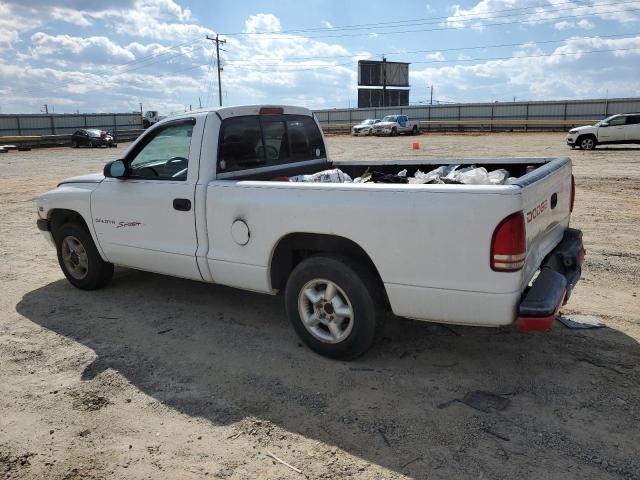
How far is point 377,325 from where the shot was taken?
3.78 metres

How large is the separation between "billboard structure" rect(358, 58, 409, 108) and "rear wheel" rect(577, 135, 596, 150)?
5277 cm

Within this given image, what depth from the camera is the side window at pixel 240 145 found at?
15.0 ft

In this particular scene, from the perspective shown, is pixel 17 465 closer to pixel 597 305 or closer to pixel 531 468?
pixel 531 468

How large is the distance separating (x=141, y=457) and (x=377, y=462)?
4.39ft

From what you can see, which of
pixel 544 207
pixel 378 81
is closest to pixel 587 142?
pixel 544 207

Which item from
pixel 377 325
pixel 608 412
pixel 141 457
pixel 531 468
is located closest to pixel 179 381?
pixel 141 457

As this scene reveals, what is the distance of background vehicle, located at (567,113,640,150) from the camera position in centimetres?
2253

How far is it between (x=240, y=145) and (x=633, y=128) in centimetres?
2296

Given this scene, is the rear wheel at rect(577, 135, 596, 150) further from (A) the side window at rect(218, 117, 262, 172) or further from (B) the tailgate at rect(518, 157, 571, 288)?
(A) the side window at rect(218, 117, 262, 172)

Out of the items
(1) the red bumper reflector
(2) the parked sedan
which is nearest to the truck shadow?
(1) the red bumper reflector

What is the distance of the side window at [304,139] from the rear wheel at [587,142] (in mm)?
21105

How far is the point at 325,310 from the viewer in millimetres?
3955

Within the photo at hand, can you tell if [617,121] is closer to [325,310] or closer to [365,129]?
[325,310]

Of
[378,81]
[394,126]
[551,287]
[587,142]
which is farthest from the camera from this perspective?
[378,81]
